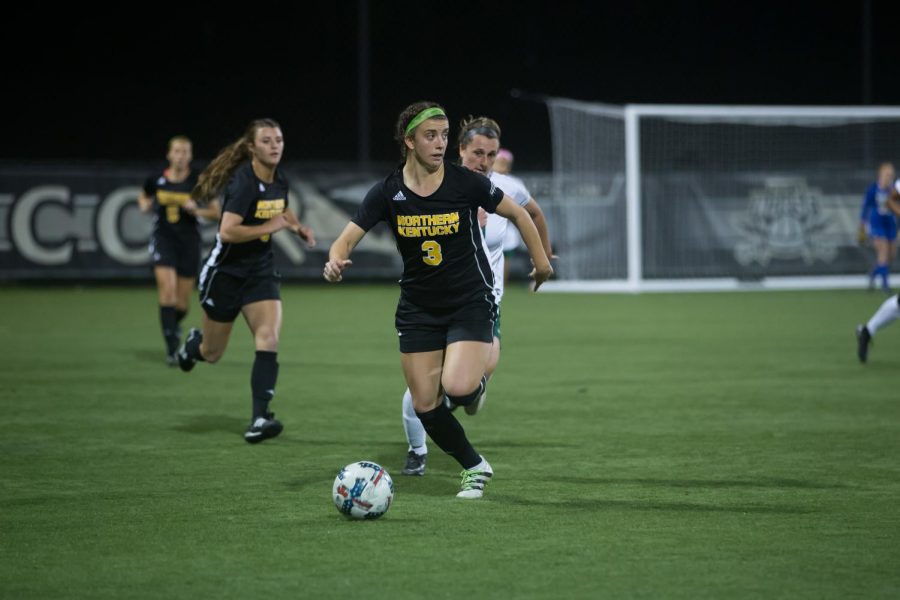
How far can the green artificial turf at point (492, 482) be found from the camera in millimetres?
5180

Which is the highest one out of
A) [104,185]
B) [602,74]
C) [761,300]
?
[602,74]

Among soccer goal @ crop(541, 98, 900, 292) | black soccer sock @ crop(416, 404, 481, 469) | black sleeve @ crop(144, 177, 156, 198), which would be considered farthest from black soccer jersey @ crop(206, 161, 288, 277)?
soccer goal @ crop(541, 98, 900, 292)

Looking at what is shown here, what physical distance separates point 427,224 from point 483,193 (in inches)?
13.0

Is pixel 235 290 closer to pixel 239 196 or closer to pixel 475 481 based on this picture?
pixel 239 196

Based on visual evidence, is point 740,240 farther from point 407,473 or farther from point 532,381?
point 407,473

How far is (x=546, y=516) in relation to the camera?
6234 mm

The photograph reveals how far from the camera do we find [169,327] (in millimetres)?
13211

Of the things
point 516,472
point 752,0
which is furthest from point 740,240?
point 516,472

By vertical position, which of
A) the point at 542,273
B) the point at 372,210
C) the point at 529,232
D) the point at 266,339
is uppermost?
the point at 372,210

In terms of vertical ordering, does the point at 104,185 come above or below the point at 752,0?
below

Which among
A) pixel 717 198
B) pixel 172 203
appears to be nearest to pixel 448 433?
pixel 172 203

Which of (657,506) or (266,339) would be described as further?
(266,339)

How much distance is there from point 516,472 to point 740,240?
18028mm

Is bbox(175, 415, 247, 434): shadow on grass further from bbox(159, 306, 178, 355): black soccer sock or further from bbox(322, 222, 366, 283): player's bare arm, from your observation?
bbox(159, 306, 178, 355): black soccer sock
